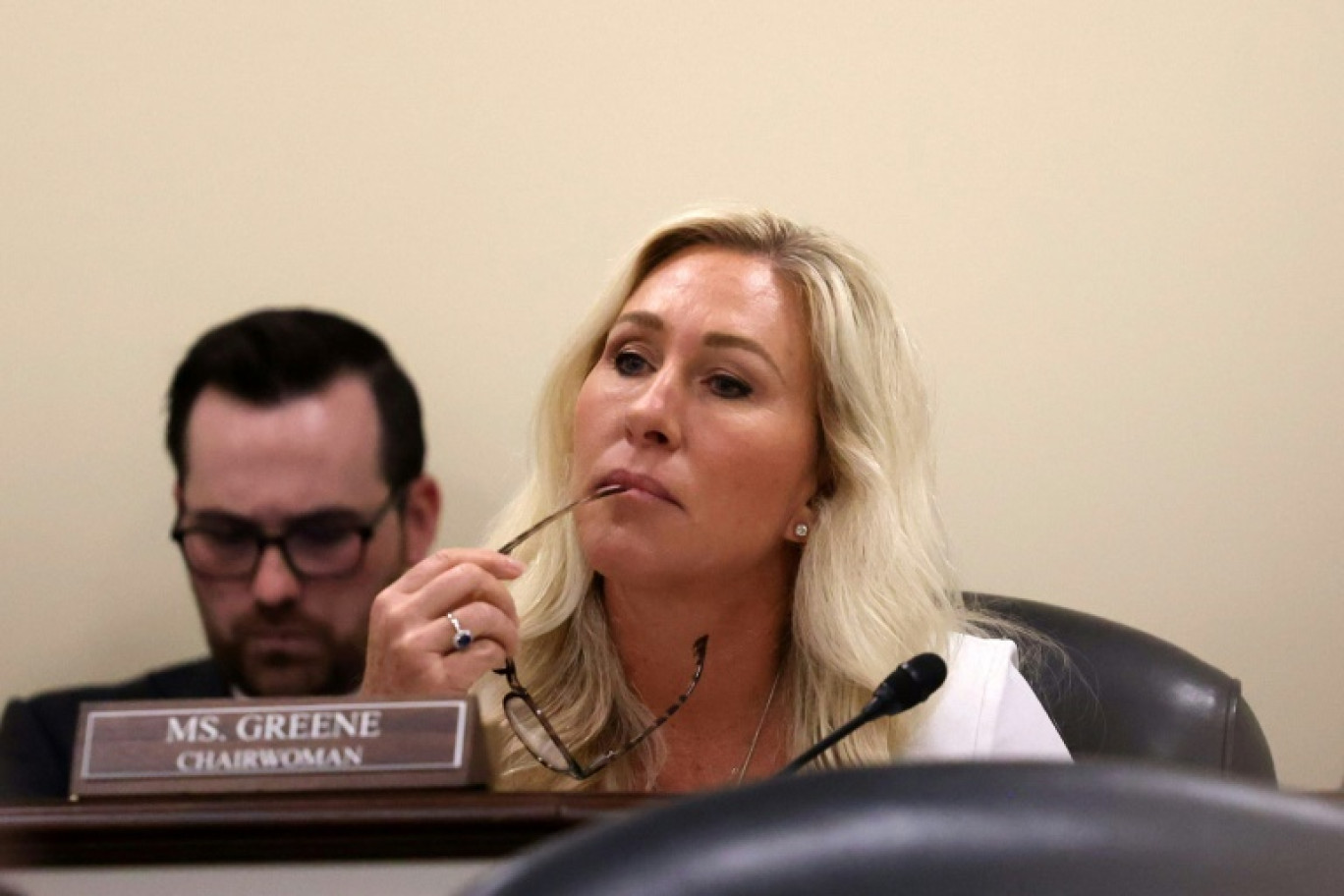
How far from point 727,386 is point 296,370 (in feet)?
2.44

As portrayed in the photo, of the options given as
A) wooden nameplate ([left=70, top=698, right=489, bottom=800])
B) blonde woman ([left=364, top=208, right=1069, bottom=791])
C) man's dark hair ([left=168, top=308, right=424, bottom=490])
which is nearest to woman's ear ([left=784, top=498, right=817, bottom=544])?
blonde woman ([left=364, top=208, right=1069, bottom=791])

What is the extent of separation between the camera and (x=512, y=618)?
1.62 meters

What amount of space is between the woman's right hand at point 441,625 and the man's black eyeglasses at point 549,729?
0.31 feet

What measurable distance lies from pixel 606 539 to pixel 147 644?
0.98 m

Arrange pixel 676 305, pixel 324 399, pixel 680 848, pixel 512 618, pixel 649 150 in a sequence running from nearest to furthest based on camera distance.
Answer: pixel 680 848, pixel 512 618, pixel 676 305, pixel 324 399, pixel 649 150

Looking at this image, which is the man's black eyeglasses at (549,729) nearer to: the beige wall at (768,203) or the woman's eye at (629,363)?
the woman's eye at (629,363)

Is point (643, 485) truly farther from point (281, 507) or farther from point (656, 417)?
point (281, 507)

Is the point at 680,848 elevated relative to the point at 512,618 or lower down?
elevated

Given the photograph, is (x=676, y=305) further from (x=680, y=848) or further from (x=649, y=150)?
(x=680, y=848)

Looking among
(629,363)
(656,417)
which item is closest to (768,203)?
(629,363)

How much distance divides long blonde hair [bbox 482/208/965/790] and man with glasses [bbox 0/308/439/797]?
361mm

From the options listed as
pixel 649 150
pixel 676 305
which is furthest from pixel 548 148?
pixel 676 305

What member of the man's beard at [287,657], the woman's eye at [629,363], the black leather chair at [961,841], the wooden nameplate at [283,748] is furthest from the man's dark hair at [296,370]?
the black leather chair at [961,841]

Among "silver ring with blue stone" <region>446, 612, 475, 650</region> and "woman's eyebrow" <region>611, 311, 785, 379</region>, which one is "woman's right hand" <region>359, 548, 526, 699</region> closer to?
"silver ring with blue stone" <region>446, 612, 475, 650</region>
